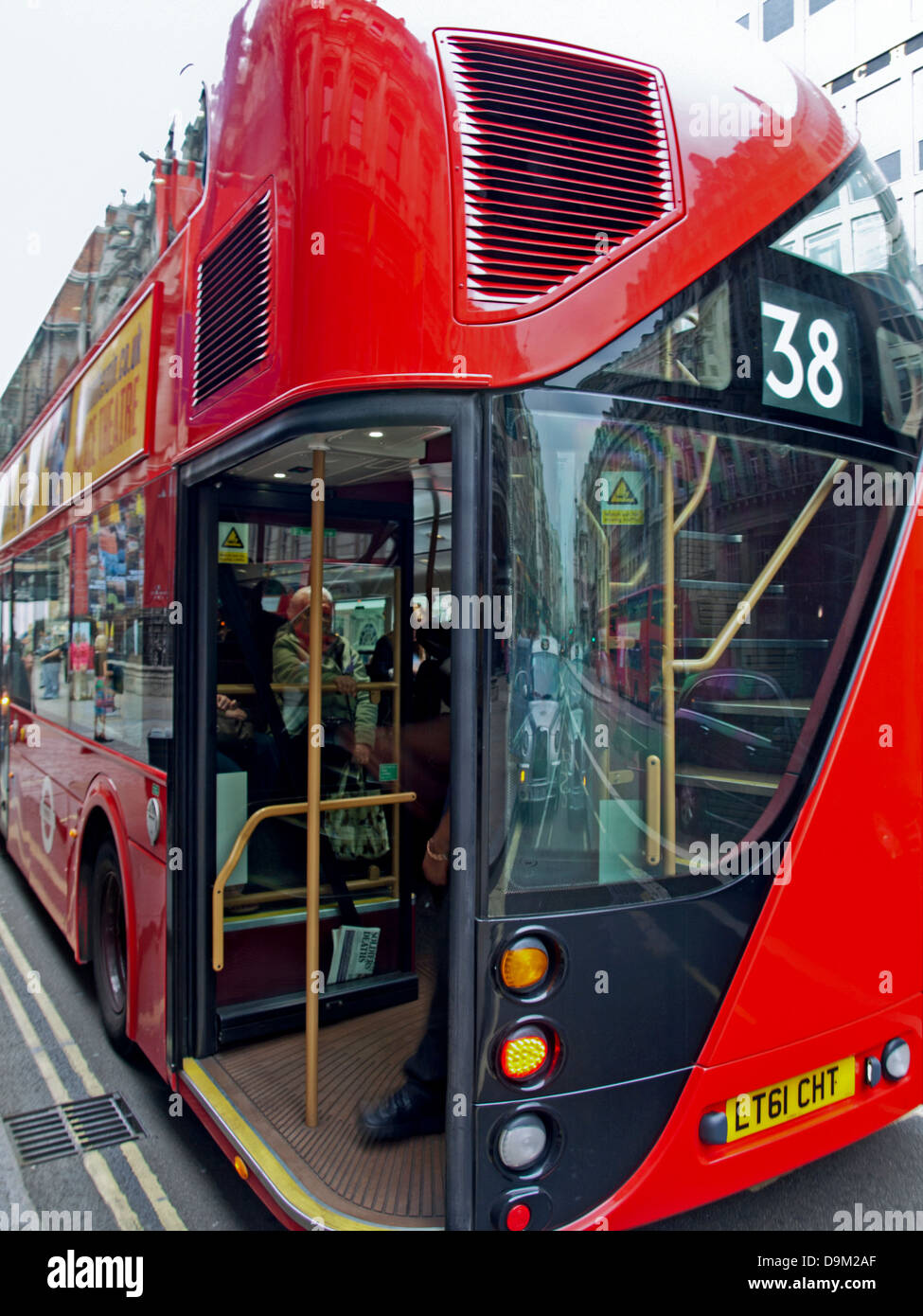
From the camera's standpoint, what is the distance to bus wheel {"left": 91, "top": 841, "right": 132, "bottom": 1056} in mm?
4316

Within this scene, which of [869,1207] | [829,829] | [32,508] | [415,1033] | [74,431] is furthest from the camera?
[32,508]

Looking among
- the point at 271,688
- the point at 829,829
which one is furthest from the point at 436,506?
the point at 829,829

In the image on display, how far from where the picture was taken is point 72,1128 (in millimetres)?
3809

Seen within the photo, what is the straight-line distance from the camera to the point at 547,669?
225cm

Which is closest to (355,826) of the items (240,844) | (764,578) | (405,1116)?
(240,844)

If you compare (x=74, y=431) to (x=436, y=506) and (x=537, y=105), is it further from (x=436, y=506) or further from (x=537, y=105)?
(x=537, y=105)

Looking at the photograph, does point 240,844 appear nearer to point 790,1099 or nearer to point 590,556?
point 590,556

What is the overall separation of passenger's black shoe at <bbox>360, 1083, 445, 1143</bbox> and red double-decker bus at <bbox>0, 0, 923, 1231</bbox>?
1 cm

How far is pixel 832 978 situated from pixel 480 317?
2022 millimetres

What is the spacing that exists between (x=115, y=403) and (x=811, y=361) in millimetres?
2959

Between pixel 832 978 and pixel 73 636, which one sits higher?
pixel 73 636

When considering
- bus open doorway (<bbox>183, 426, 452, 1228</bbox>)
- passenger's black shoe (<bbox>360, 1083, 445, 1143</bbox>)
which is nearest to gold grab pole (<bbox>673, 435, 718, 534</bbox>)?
bus open doorway (<bbox>183, 426, 452, 1228</bbox>)

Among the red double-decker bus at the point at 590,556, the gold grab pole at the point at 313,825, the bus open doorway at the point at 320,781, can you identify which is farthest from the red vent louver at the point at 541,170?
the gold grab pole at the point at 313,825

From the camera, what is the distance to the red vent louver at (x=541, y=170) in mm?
2240
